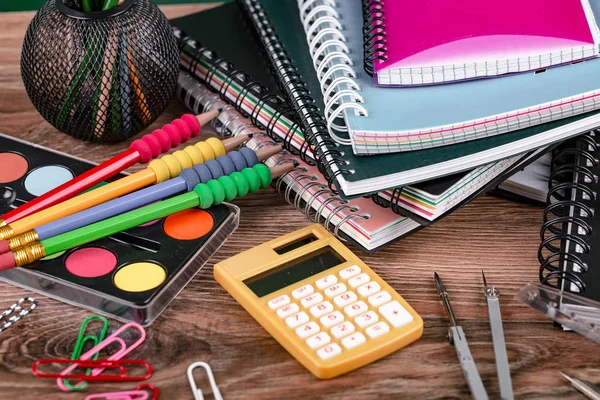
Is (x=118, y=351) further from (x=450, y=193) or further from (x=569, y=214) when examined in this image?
(x=569, y=214)

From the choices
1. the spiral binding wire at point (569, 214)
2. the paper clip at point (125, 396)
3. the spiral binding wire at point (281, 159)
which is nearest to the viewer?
the paper clip at point (125, 396)

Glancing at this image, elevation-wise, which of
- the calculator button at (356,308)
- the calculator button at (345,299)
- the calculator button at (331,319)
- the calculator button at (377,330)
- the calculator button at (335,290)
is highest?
the calculator button at (335,290)

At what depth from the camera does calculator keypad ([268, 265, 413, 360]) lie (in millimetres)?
826

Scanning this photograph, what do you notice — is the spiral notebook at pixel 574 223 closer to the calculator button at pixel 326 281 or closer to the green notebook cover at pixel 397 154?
the green notebook cover at pixel 397 154

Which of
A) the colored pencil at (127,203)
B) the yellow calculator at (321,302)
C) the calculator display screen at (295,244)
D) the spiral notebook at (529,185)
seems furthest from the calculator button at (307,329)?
the spiral notebook at (529,185)

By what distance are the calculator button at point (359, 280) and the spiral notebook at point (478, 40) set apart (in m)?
0.24

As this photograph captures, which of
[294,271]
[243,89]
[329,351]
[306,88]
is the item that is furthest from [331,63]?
[329,351]

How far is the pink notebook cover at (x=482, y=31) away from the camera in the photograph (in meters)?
1.00

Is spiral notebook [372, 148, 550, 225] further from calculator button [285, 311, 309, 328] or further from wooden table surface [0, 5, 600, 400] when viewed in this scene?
calculator button [285, 311, 309, 328]

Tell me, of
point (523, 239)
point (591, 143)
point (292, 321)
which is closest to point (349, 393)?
point (292, 321)

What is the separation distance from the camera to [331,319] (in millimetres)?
841

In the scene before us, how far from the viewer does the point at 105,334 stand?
2.82 ft

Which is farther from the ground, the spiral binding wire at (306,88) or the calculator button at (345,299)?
the spiral binding wire at (306,88)

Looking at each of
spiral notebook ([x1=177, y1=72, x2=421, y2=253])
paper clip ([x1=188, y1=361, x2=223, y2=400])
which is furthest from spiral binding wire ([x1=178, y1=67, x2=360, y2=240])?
paper clip ([x1=188, y1=361, x2=223, y2=400])
